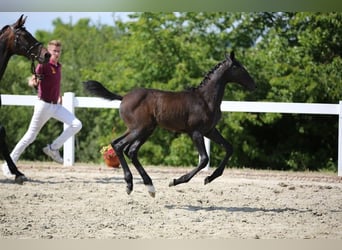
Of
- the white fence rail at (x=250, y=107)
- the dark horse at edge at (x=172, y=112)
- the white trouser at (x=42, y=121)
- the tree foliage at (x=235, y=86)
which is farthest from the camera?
the tree foliage at (x=235, y=86)

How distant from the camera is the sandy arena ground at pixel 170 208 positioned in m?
5.43

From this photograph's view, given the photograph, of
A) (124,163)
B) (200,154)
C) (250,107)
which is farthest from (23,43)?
(250,107)

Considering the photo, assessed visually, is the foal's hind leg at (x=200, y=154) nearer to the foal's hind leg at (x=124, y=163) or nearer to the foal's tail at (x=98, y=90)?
the foal's hind leg at (x=124, y=163)

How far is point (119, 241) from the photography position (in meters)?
5.29

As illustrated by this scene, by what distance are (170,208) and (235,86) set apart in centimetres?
590

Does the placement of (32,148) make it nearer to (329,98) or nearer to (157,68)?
(157,68)

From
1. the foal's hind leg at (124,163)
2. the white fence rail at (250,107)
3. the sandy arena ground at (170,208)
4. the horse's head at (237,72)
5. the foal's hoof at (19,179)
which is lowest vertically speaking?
the sandy arena ground at (170,208)

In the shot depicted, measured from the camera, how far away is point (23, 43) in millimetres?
6469

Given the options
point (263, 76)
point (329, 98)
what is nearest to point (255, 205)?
point (329, 98)

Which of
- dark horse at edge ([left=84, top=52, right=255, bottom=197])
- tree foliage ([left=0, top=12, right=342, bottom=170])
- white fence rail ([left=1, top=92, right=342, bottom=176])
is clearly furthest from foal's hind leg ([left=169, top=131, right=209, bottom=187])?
tree foliage ([left=0, top=12, right=342, bottom=170])

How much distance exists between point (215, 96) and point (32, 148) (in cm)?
739

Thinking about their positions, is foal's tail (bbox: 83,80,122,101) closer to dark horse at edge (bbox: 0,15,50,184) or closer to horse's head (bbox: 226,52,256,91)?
dark horse at edge (bbox: 0,15,50,184)

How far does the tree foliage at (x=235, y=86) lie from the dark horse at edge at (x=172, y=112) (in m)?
3.95

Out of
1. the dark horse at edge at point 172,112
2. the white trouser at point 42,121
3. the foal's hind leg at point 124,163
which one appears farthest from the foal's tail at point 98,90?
the white trouser at point 42,121
